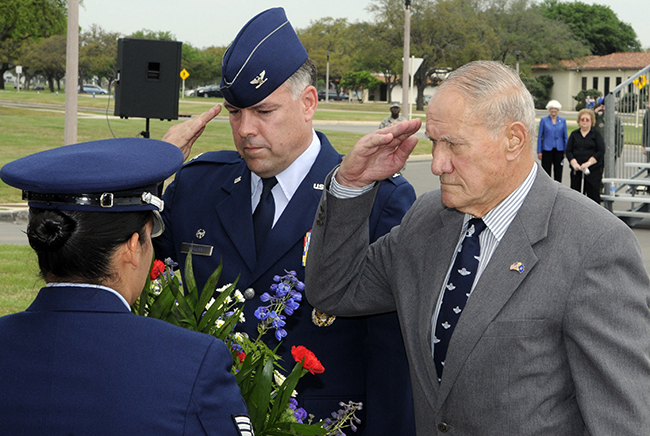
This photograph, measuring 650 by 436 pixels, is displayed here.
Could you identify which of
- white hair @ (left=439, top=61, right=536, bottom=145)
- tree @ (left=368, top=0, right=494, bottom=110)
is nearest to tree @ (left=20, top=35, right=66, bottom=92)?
tree @ (left=368, top=0, right=494, bottom=110)

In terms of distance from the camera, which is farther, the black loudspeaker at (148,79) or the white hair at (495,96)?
the black loudspeaker at (148,79)

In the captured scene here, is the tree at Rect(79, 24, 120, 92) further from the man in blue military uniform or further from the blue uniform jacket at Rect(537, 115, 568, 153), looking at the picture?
the man in blue military uniform

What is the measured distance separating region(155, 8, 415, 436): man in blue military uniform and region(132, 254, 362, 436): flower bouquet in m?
0.42

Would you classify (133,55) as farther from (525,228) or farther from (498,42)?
(498,42)

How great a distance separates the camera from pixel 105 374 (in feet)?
5.09

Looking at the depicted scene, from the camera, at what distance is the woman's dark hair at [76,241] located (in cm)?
159

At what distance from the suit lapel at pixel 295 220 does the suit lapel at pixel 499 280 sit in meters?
0.77

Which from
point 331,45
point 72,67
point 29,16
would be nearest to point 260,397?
point 72,67

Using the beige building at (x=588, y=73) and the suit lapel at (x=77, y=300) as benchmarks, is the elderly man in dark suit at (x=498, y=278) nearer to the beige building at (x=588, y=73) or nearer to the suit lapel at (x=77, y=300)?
the suit lapel at (x=77, y=300)

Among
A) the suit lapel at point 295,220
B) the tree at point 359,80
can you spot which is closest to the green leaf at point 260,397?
the suit lapel at point 295,220

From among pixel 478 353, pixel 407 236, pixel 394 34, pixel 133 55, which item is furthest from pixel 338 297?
pixel 394 34

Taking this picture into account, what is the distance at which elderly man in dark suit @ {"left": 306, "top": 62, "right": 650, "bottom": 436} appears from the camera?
183 cm

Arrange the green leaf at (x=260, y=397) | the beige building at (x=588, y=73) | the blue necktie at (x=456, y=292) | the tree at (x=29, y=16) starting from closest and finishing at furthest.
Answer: the green leaf at (x=260, y=397)
the blue necktie at (x=456, y=292)
the tree at (x=29, y=16)
the beige building at (x=588, y=73)

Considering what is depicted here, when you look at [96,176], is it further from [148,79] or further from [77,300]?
[148,79]
